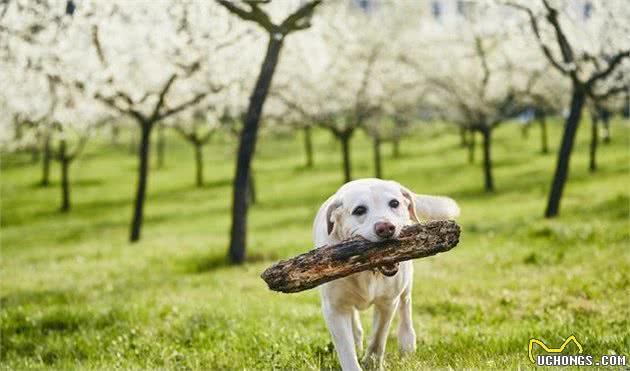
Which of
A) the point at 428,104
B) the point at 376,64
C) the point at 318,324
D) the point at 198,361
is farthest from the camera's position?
the point at 428,104

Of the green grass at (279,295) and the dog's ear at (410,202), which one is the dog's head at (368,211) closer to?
the dog's ear at (410,202)

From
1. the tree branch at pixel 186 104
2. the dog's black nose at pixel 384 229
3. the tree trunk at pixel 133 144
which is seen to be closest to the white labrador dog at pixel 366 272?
the dog's black nose at pixel 384 229

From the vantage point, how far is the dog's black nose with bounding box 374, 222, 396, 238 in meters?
5.01

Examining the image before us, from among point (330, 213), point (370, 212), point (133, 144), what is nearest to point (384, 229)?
point (370, 212)

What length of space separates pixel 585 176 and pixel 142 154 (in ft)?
77.8

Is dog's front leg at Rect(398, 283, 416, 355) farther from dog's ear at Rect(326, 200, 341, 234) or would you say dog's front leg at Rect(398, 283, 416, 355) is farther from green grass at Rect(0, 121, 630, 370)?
dog's ear at Rect(326, 200, 341, 234)

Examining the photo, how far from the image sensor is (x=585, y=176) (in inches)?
1416

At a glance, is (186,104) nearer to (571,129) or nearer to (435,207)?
(571,129)

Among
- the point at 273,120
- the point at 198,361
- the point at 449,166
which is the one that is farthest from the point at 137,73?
the point at 449,166

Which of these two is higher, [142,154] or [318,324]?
[142,154]

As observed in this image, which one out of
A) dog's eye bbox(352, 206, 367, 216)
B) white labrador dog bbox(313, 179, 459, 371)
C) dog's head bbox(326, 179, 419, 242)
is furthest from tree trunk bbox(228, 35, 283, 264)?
dog's eye bbox(352, 206, 367, 216)

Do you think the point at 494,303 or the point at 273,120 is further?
the point at 273,120

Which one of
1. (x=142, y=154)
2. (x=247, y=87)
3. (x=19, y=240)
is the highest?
(x=247, y=87)

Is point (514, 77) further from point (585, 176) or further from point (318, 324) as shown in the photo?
point (318, 324)
